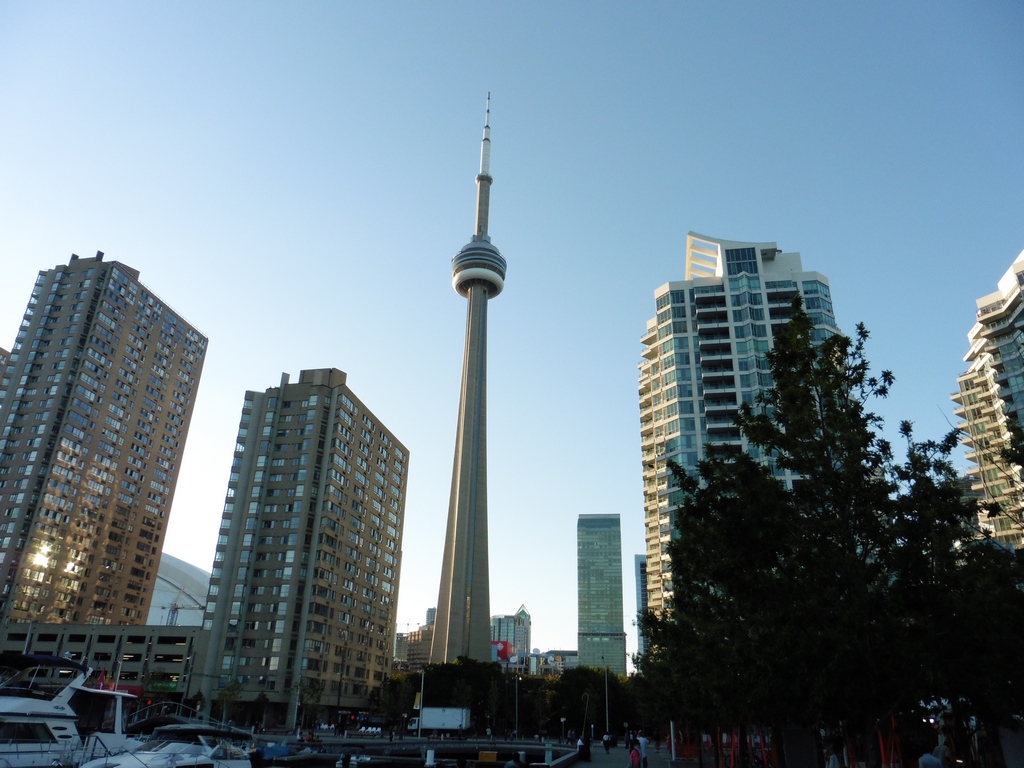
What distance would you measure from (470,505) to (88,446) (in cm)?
6330

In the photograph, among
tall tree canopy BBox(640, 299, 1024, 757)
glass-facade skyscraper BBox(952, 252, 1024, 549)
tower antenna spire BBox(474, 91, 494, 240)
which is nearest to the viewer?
tall tree canopy BBox(640, 299, 1024, 757)

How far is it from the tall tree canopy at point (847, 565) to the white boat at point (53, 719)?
15331 mm

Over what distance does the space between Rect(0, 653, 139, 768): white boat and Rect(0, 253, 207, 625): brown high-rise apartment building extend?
106 metres

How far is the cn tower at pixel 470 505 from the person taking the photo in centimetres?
11431

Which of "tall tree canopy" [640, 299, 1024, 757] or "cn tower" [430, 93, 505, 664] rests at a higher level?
"cn tower" [430, 93, 505, 664]

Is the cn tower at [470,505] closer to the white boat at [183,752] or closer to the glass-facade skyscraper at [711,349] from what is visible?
the glass-facade skyscraper at [711,349]

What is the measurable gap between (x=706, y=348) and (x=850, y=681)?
84.8m

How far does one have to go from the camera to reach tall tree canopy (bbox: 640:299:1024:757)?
Answer: 14.6m

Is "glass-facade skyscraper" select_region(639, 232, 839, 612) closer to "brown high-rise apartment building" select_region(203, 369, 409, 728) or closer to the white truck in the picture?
the white truck

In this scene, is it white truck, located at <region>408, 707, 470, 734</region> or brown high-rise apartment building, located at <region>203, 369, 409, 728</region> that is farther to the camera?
brown high-rise apartment building, located at <region>203, 369, 409, 728</region>

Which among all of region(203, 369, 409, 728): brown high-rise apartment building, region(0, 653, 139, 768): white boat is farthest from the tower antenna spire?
region(0, 653, 139, 768): white boat

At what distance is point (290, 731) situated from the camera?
282ft

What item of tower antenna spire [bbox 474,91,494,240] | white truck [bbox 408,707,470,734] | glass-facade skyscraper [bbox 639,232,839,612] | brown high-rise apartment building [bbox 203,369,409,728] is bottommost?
white truck [bbox 408,707,470,734]

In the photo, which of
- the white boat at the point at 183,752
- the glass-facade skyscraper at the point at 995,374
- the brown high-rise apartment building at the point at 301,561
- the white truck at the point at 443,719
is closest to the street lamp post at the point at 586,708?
the white truck at the point at 443,719
